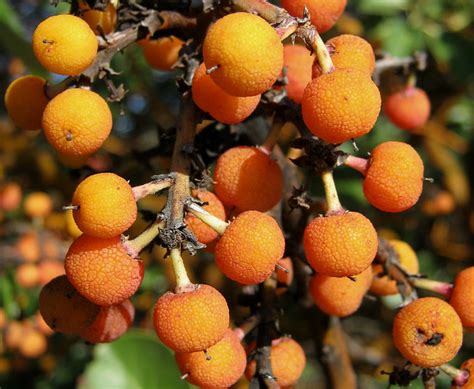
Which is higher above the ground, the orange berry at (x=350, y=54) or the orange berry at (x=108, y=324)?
the orange berry at (x=350, y=54)

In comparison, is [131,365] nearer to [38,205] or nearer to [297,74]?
[297,74]

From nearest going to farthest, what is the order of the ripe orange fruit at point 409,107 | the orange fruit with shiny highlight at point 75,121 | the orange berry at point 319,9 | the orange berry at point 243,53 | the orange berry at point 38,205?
the orange berry at point 243,53 < the orange fruit with shiny highlight at point 75,121 < the orange berry at point 319,9 < the ripe orange fruit at point 409,107 < the orange berry at point 38,205

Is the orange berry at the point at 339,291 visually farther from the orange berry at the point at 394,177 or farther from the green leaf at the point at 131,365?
the green leaf at the point at 131,365

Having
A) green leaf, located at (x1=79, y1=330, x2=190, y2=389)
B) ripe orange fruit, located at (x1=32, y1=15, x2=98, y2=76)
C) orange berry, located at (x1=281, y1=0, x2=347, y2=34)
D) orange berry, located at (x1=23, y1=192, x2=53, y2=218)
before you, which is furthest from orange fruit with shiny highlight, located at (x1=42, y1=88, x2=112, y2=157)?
orange berry, located at (x1=23, y1=192, x2=53, y2=218)

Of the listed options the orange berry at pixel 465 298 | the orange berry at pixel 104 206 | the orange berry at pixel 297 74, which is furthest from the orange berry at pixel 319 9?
the orange berry at pixel 465 298

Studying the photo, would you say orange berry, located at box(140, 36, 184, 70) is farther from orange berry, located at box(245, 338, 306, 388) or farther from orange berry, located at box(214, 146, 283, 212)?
orange berry, located at box(245, 338, 306, 388)

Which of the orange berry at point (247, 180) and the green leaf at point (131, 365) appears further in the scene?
the green leaf at point (131, 365)

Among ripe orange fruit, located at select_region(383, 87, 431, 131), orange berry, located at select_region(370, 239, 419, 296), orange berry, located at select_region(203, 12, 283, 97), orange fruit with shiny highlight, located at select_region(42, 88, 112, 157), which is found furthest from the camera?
ripe orange fruit, located at select_region(383, 87, 431, 131)

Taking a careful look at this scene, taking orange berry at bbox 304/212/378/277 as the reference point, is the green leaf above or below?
below
